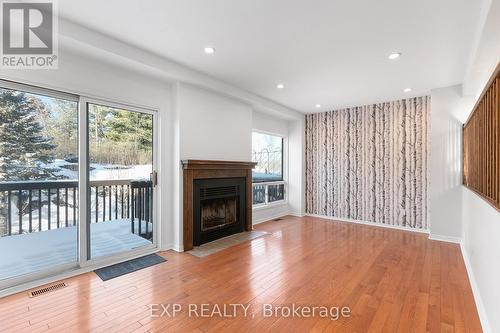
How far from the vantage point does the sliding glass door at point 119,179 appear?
9.95ft

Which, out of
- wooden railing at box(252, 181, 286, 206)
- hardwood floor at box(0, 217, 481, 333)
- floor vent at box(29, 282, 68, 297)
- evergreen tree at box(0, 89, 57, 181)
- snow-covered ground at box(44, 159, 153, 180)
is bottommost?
hardwood floor at box(0, 217, 481, 333)

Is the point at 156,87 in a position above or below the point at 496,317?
above

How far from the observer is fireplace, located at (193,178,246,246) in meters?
3.84

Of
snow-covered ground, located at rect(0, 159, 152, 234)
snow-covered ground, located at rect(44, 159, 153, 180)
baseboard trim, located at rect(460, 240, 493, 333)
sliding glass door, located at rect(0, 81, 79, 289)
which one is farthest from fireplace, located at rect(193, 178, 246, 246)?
baseboard trim, located at rect(460, 240, 493, 333)

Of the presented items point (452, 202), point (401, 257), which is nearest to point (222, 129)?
point (401, 257)

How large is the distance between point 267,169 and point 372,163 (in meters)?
2.40

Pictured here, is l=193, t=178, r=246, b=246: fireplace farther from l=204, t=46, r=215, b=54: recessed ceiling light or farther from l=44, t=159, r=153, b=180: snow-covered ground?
l=204, t=46, r=215, b=54: recessed ceiling light

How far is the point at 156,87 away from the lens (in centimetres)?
354

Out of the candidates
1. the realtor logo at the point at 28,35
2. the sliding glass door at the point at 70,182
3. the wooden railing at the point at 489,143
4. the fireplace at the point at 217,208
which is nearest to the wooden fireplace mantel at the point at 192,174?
the fireplace at the point at 217,208

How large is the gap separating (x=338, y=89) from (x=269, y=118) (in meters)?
1.88

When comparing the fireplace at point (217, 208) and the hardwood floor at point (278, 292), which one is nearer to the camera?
the hardwood floor at point (278, 292)

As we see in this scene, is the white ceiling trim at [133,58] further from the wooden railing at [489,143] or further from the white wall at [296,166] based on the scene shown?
the wooden railing at [489,143]

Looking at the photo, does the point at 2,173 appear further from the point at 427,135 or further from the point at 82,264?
the point at 427,135

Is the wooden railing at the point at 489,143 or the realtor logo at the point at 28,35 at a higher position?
the realtor logo at the point at 28,35
